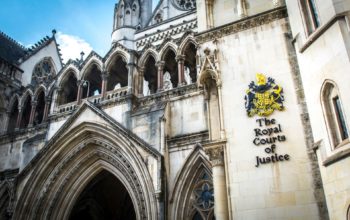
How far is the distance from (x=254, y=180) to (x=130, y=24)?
17445 mm

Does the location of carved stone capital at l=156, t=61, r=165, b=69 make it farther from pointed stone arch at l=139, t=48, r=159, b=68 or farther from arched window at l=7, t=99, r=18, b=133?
arched window at l=7, t=99, r=18, b=133

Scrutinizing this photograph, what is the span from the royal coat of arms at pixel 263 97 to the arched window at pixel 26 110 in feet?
41.6

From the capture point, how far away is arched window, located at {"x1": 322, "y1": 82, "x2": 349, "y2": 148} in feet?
26.4

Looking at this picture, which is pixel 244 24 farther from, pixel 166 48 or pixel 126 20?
pixel 126 20

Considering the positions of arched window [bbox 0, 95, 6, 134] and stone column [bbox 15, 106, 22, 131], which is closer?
stone column [bbox 15, 106, 22, 131]

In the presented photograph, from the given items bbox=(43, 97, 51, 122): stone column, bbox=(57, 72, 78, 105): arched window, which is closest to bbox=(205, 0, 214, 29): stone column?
bbox=(57, 72, 78, 105): arched window

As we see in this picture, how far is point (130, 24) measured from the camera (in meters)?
24.3

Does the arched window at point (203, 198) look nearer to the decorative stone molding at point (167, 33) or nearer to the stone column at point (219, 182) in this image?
the stone column at point (219, 182)

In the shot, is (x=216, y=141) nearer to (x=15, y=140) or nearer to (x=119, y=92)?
(x=119, y=92)

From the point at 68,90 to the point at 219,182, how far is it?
10.8m

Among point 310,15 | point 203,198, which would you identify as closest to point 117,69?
point 203,198

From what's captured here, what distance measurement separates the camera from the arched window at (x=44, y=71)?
22.7 metres

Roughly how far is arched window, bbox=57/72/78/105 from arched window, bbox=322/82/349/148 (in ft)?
41.0

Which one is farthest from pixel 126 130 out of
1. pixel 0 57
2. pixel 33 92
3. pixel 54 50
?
pixel 54 50
